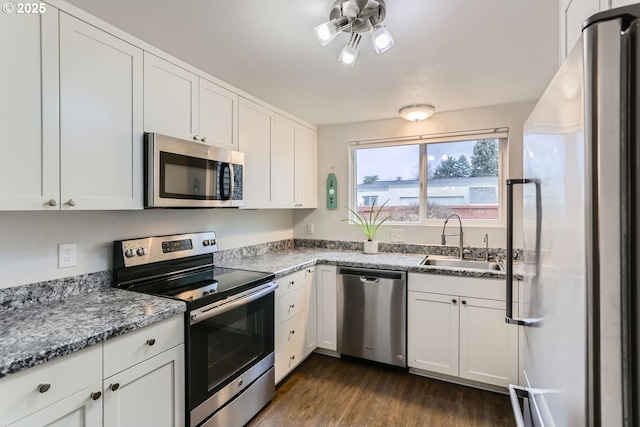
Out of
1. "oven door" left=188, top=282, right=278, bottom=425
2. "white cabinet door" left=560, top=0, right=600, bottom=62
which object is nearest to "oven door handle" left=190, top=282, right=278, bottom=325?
"oven door" left=188, top=282, right=278, bottom=425

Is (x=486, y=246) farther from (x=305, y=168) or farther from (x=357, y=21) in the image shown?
(x=357, y=21)

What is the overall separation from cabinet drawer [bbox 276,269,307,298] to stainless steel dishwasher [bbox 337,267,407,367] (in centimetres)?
36

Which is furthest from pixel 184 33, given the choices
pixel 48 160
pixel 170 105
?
pixel 48 160

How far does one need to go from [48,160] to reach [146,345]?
2.86 feet

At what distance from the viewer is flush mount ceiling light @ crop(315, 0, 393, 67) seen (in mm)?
1320

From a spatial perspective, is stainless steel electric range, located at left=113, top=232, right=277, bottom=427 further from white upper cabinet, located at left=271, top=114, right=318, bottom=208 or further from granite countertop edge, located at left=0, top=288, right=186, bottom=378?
white upper cabinet, located at left=271, top=114, right=318, bottom=208

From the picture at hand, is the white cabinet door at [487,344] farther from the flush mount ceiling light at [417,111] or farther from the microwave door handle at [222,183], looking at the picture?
the microwave door handle at [222,183]

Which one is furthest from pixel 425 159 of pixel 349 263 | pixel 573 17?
pixel 573 17

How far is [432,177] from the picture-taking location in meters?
3.12

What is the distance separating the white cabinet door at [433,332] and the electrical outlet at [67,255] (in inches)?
86.4

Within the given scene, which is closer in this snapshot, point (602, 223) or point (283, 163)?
point (602, 223)

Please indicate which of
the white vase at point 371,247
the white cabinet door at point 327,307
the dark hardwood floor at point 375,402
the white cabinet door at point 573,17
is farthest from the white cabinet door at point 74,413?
the white vase at point 371,247

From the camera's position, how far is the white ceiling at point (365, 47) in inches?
55.4

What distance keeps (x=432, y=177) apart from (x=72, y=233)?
2.86 metres
